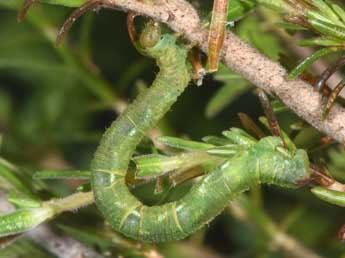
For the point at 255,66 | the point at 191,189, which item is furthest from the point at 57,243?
the point at 255,66

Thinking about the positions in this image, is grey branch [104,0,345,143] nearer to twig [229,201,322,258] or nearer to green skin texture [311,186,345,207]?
green skin texture [311,186,345,207]

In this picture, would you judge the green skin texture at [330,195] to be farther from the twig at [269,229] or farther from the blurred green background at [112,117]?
the twig at [269,229]

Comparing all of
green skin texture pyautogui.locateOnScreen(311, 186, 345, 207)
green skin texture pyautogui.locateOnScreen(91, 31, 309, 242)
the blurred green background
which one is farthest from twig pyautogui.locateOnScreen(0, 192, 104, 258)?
green skin texture pyautogui.locateOnScreen(311, 186, 345, 207)

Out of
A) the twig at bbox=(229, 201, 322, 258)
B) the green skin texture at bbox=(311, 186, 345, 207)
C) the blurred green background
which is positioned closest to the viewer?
the green skin texture at bbox=(311, 186, 345, 207)

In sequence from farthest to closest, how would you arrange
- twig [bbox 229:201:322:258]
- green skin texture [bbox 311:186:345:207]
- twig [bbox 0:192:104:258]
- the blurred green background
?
twig [bbox 229:201:322:258], the blurred green background, twig [bbox 0:192:104:258], green skin texture [bbox 311:186:345:207]

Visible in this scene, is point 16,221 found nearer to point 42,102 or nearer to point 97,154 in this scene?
point 97,154

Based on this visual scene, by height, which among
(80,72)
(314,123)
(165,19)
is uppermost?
(165,19)

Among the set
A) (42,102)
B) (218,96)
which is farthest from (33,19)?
(42,102)
